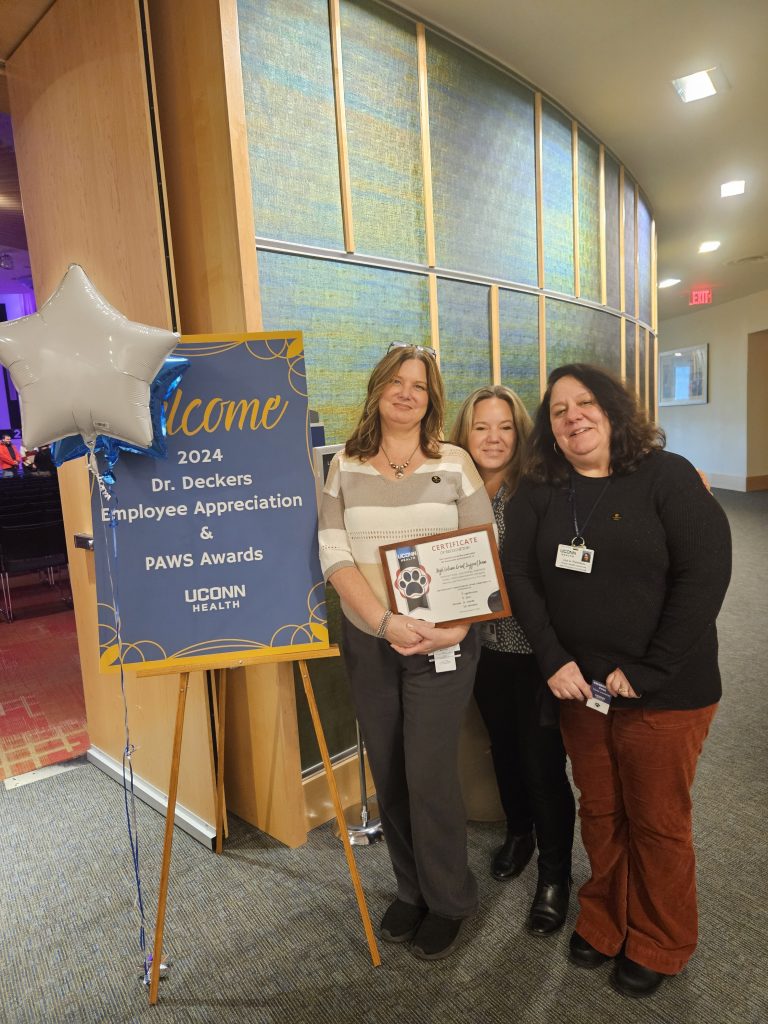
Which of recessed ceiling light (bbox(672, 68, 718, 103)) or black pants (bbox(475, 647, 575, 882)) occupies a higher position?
recessed ceiling light (bbox(672, 68, 718, 103))

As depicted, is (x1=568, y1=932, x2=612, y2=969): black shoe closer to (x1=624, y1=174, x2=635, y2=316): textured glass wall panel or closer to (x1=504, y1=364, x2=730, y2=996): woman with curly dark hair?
(x1=504, y1=364, x2=730, y2=996): woman with curly dark hair

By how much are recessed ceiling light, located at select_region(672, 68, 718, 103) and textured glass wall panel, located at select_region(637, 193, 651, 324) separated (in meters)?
1.65

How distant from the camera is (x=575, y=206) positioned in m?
4.22

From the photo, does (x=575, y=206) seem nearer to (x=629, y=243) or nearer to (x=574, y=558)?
(x=629, y=243)

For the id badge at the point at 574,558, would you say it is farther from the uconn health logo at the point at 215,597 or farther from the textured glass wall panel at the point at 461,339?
the textured glass wall panel at the point at 461,339

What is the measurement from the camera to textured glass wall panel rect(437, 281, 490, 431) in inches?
120

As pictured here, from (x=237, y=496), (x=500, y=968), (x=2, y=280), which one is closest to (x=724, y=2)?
(x=237, y=496)

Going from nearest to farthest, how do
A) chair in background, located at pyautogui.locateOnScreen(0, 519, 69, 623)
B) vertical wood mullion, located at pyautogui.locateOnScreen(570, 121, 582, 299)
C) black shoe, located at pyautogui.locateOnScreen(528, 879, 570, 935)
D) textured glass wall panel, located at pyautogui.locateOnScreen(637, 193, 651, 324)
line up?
black shoe, located at pyautogui.locateOnScreen(528, 879, 570, 935), vertical wood mullion, located at pyautogui.locateOnScreen(570, 121, 582, 299), chair in background, located at pyautogui.locateOnScreen(0, 519, 69, 623), textured glass wall panel, located at pyautogui.locateOnScreen(637, 193, 651, 324)

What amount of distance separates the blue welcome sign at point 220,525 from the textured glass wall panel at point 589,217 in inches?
128

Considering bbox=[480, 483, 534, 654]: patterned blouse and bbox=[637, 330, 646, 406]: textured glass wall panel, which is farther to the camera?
bbox=[637, 330, 646, 406]: textured glass wall panel

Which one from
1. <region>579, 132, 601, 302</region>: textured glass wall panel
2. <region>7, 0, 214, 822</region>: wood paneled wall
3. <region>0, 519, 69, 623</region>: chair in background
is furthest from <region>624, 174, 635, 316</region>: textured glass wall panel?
<region>0, 519, 69, 623</region>: chair in background

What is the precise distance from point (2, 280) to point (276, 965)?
1124 centimetres

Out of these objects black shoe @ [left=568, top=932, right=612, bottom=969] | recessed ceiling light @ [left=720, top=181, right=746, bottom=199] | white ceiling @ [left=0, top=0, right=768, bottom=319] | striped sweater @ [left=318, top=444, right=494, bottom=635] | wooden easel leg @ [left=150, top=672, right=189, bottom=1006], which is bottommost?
black shoe @ [left=568, top=932, right=612, bottom=969]

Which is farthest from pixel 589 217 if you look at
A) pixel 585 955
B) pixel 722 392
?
pixel 722 392
